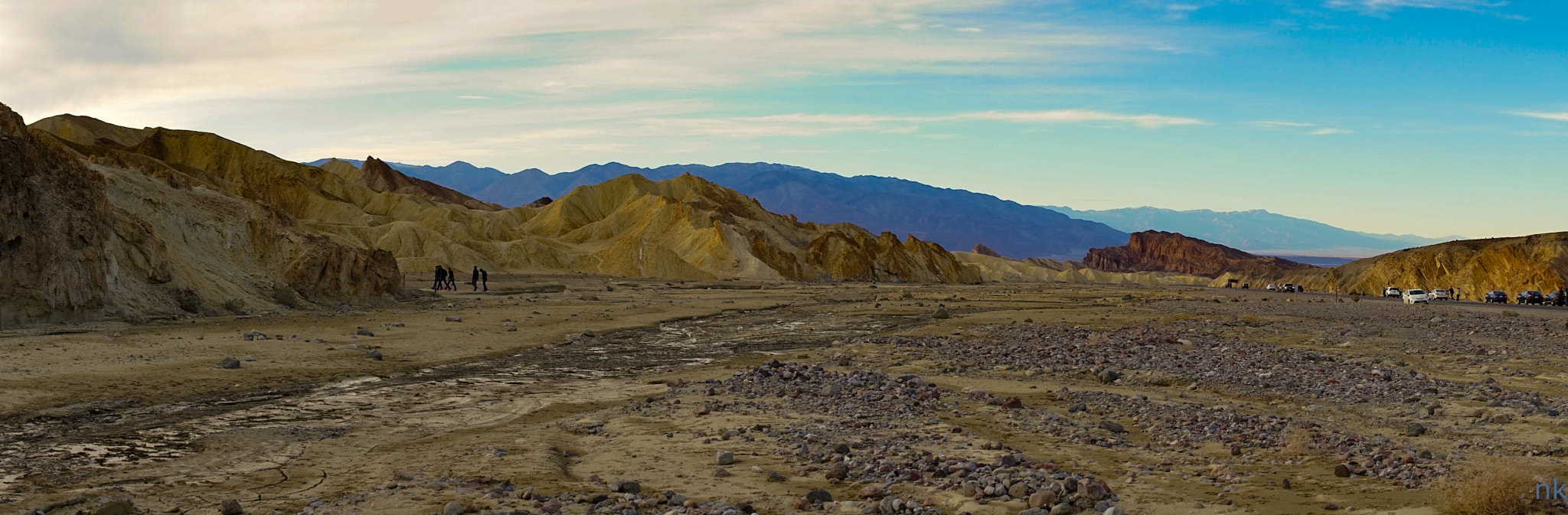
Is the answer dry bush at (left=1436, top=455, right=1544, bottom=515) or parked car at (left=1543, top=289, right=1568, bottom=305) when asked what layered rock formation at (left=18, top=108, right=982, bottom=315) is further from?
parked car at (left=1543, top=289, right=1568, bottom=305)

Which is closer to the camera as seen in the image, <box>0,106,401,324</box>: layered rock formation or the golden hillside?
<box>0,106,401,324</box>: layered rock formation

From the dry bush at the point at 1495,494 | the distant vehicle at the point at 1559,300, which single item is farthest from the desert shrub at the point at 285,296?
the distant vehicle at the point at 1559,300

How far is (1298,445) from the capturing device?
11289 mm

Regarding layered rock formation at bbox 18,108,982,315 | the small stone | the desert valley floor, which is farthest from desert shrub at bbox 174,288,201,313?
layered rock formation at bbox 18,108,982,315

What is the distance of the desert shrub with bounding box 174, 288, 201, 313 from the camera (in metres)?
30.9

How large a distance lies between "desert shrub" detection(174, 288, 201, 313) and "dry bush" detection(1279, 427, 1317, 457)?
A: 30995 millimetres

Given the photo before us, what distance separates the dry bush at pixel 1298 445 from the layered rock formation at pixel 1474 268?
359ft

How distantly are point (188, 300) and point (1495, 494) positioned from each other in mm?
33537

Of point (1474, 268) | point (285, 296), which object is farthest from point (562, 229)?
point (1474, 268)

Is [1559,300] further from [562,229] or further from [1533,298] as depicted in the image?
[562,229]

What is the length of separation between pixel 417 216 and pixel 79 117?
161 ft

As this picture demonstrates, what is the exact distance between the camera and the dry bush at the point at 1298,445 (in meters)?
11.2

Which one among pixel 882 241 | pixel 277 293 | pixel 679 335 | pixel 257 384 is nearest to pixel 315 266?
pixel 277 293

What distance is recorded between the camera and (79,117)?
13262 centimetres
